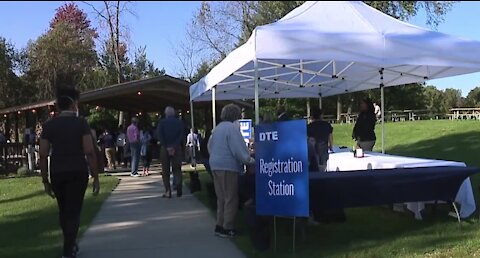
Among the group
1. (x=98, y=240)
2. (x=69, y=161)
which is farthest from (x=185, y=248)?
(x=69, y=161)

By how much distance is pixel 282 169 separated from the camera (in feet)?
19.9

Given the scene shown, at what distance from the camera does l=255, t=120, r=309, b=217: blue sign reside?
5.87m

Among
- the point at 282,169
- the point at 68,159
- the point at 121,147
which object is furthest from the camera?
the point at 121,147

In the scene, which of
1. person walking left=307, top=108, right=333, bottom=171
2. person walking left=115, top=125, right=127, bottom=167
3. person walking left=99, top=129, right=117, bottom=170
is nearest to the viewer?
person walking left=307, top=108, right=333, bottom=171

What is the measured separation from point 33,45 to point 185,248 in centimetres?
4621

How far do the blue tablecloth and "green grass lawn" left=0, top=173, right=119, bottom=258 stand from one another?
3.13 metres

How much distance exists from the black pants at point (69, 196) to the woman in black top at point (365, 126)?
21.2 ft

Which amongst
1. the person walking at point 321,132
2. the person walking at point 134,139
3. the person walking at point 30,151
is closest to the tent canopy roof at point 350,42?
the person walking at point 321,132

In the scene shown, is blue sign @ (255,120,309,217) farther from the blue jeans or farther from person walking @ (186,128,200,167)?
person walking @ (186,128,200,167)

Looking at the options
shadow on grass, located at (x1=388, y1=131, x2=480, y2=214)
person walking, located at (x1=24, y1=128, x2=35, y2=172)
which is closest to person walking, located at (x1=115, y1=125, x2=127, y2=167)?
person walking, located at (x1=24, y1=128, x2=35, y2=172)

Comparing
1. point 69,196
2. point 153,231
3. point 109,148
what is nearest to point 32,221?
point 153,231

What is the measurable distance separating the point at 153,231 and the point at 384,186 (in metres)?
3.16

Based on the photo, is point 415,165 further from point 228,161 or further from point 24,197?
point 24,197

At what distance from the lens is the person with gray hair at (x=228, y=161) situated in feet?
22.6
